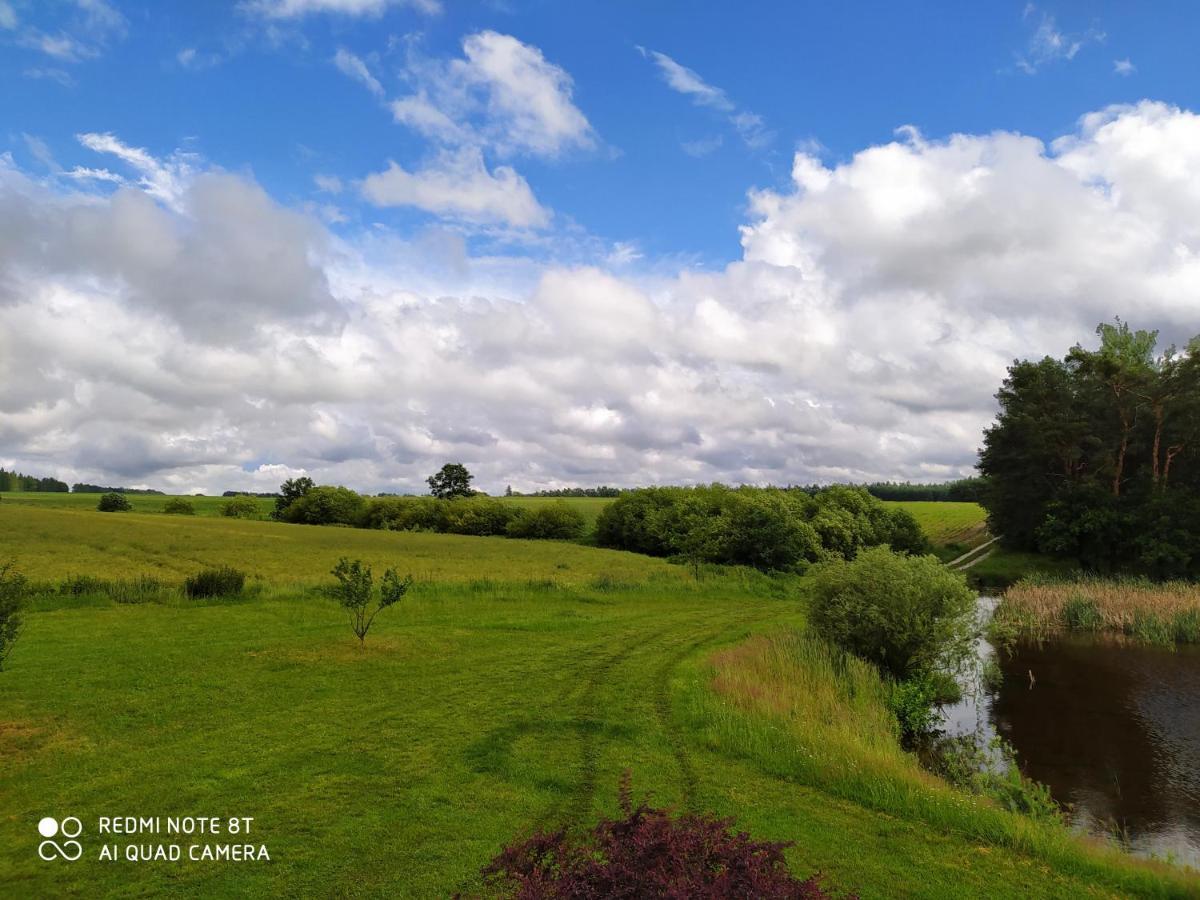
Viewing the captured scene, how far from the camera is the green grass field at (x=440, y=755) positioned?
818 cm

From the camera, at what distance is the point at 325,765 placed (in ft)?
35.5

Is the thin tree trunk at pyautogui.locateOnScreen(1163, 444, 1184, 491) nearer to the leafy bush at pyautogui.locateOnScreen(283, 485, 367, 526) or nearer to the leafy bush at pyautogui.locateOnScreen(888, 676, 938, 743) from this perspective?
the leafy bush at pyautogui.locateOnScreen(888, 676, 938, 743)

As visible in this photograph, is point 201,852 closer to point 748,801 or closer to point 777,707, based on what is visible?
point 748,801

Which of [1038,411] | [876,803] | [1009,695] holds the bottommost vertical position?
[1009,695]

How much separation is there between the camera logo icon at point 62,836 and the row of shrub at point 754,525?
3987 centimetres

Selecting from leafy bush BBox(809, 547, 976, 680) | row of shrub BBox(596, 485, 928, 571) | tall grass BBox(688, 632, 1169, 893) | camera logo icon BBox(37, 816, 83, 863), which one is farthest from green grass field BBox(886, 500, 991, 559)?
camera logo icon BBox(37, 816, 83, 863)

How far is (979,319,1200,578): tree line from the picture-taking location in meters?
48.7

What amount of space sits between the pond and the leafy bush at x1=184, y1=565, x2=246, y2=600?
28097mm

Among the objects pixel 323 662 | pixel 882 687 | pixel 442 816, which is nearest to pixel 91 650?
pixel 323 662

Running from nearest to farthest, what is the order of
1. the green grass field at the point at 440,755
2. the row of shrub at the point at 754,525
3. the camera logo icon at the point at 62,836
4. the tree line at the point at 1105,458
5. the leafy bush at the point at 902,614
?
the camera logo icon at the point at 62,836
the green grass field at the point at 440,755
the leafy bush at the point at 902,614
the tree line at the point at 1105,458
the row of shrub at the point at 754,525

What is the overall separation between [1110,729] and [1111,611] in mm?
18114

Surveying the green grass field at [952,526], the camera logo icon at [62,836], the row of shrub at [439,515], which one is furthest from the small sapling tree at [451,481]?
the camera logo icon at [62,836]

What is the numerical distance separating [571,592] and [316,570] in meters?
17.3

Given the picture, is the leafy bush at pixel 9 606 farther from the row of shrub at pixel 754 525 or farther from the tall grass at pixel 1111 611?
the row of shrub at pixel 754 525
